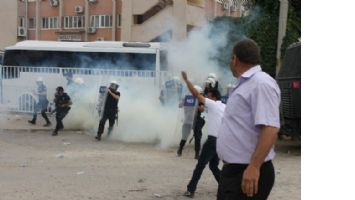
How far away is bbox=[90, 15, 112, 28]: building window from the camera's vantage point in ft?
155

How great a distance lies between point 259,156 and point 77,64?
17705mm

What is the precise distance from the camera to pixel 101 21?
156ft

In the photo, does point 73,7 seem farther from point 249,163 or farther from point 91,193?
point 249,163

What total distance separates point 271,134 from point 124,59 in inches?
667

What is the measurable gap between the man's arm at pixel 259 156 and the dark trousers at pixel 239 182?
147 millimetres

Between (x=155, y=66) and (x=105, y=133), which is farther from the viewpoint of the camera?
(x=155, y=66)

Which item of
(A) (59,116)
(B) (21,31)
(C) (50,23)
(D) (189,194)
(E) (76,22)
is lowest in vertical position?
(D) (189,194)

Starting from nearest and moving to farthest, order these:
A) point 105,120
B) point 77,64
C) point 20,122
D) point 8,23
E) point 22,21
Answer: point 105,120 < point 20,122 < point 77,64 < point 8,23 < point 22,21

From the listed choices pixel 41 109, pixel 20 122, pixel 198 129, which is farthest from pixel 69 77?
pixel 198 129

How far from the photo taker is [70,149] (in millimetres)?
12008

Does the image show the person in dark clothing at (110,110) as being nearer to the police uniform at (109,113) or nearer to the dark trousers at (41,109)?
the police uniform at (109,113)

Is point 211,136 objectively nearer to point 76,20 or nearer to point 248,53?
point 248,53

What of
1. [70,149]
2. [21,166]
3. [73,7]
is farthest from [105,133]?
[73,7]

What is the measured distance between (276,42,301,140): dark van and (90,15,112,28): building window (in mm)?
36029
